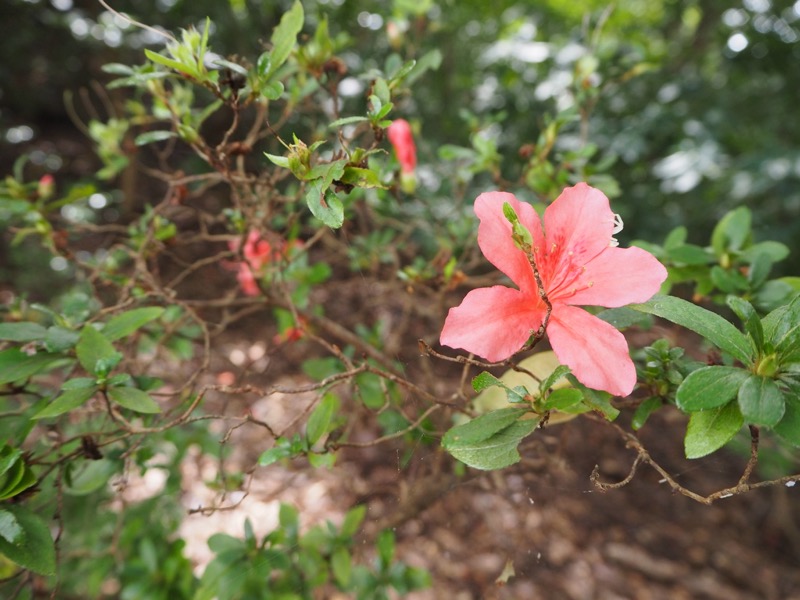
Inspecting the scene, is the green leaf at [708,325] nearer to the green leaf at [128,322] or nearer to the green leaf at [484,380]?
the green leaf at [484,380]

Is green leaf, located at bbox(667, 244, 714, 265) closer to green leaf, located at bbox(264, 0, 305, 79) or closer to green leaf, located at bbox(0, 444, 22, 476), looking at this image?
green leaf, located at bbox(264, 0, 305, 79)

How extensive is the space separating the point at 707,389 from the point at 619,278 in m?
0.14

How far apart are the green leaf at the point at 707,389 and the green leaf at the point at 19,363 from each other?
0.81 m

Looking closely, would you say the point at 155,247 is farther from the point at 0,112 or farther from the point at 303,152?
the point at 0,112

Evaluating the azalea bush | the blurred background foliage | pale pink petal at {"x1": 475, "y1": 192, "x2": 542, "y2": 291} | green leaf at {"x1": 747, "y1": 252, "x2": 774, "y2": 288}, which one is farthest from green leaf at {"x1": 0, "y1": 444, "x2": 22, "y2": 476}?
the blurred background foliage

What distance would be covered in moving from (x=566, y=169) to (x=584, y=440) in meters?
0.68

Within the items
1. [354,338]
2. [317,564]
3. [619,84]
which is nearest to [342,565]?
[317,564]

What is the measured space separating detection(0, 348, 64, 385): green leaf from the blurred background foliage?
1.18m

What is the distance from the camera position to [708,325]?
0.61 meters

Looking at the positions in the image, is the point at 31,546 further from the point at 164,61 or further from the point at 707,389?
the point at 707,389

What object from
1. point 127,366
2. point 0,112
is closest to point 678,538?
point 127,366

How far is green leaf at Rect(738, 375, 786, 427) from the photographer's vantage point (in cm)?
52

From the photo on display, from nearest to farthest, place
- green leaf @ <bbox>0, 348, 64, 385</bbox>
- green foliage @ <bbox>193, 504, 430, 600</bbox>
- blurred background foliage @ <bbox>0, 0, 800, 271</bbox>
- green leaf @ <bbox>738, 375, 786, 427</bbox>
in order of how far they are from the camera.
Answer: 1. green leaf @ <bbox>738, 375, 786, 427</bbox>
2. green leaf @ <bbox>0, 348, 64, 385</bbox>
3. green foliage @ <bbox>193, 504, 430, 600</bbox>
4. blurred background foliage @ <bbox>0, 0, 800, 271</bbox>

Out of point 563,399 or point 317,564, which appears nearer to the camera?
point 563,399
